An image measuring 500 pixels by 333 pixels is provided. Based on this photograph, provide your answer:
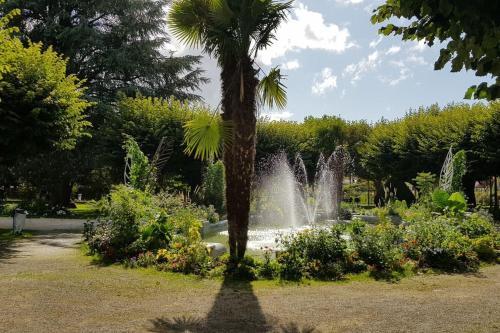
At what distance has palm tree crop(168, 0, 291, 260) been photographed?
8594 mm

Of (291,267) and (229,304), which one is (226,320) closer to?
(229,304)

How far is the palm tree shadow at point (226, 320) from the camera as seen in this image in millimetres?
5391

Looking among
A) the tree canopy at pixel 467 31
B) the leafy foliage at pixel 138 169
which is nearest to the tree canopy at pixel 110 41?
the leafy foliage at pixel 138 169

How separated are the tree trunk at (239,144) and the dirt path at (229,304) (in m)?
1.30

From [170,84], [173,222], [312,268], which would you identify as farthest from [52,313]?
[170,84]

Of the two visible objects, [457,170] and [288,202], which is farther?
[288,202]

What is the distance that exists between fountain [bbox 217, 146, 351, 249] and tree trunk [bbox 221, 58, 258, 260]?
4.20m

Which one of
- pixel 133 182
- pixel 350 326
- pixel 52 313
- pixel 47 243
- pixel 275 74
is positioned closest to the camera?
pixel 350 326

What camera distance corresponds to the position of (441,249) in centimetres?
930

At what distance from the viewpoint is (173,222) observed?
38.1ft

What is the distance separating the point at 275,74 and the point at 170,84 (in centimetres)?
2135

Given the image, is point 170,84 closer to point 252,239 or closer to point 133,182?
point 133,182

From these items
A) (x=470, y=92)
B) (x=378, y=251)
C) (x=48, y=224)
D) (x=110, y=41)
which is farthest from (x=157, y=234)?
(x=110, y=41)

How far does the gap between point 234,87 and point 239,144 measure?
1108 mm
